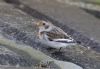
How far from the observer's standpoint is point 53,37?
5.06 metres

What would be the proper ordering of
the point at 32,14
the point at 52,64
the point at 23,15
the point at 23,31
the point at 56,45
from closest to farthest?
the point at 52,64
the point at 56,45
the point at 23,31
the point at 23,15
the point at 32,14

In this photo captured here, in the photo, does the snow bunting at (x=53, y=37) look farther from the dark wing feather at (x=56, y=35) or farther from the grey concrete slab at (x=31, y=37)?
the grey concrete slab at (x=31, y=37)

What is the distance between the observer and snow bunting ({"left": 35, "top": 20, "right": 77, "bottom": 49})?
4918 mm

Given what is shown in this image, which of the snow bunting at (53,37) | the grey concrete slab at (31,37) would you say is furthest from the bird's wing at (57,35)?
the grey concrete slab at (31,37)

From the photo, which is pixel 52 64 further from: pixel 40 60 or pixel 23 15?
pixel 23 15

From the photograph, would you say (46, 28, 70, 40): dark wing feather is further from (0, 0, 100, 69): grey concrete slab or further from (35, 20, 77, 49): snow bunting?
(0, 0, 100, 69): grey concrete slab

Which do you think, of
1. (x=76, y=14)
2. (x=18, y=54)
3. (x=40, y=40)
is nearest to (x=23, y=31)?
(x=40, y=40)

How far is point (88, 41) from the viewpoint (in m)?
5.82

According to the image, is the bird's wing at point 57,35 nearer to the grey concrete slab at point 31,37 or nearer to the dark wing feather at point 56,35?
the dark wing feather at point 56,35

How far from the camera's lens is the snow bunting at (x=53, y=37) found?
16.1ft

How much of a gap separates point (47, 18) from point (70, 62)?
2382 millimetres

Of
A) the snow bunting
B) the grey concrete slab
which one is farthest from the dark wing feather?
the grey concrete slab

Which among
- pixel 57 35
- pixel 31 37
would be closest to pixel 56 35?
pixel 57 35

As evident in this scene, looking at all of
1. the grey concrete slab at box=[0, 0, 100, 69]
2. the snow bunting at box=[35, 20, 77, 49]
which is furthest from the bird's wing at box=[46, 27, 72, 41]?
the grey concrete slab at box=[0, 0, 100, 69]
